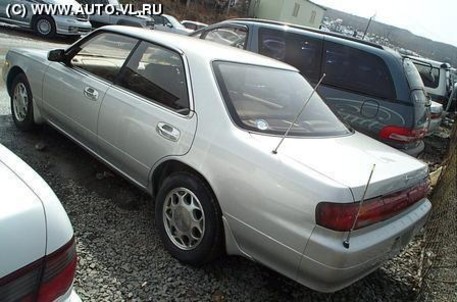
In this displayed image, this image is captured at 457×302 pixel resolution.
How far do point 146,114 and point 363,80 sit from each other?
10.6 feet

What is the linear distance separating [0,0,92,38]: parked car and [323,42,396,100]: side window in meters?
10.9

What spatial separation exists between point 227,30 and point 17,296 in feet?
19.4

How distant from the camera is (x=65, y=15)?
13.7 meters

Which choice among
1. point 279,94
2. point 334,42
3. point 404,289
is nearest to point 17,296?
point 279,94

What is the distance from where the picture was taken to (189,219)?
2920 mm

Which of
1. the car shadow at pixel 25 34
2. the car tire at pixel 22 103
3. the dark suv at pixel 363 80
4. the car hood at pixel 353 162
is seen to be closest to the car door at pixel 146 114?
the car hood at pixel 353 162

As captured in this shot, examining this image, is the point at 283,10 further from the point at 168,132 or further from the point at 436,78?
the point at 168,132

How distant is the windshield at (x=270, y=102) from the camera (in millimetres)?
2898

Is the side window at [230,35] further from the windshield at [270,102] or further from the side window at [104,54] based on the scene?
the windshield at [270,102]

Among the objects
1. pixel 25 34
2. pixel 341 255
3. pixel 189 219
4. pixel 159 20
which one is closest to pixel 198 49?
pixel 189 219

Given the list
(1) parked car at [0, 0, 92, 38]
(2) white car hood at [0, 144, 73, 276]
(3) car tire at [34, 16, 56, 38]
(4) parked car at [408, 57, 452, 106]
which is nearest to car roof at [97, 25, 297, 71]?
(2) white car hood at [0, 144, 73, 276]

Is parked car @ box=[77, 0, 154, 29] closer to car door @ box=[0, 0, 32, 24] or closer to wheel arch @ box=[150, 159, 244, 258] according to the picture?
car door @ box=[0, 0, 32, 24]

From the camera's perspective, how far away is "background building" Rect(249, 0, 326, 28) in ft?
140

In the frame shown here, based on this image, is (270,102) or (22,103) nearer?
(270,102)
